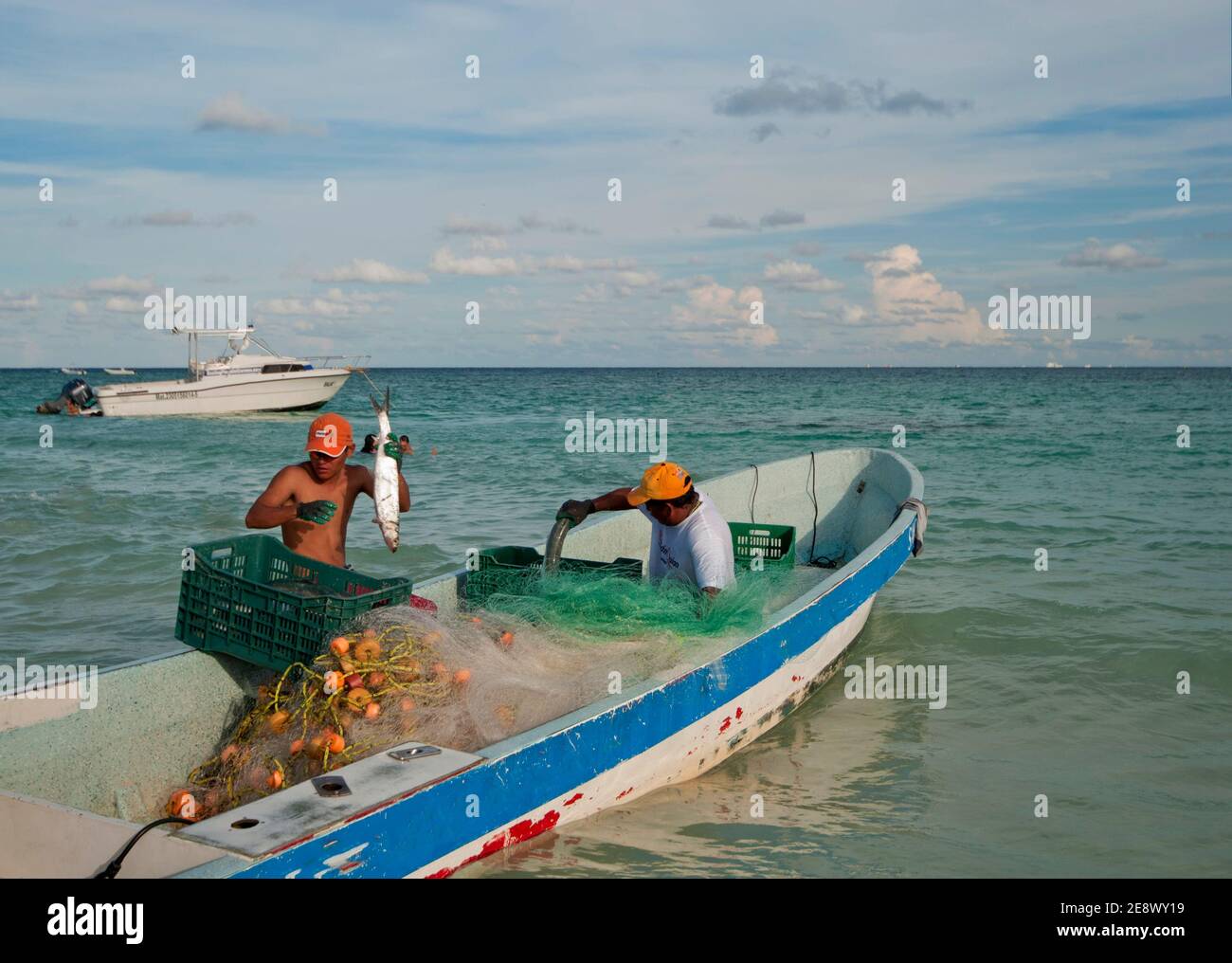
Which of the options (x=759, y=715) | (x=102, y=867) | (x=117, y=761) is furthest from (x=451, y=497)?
(x=102, y=867)

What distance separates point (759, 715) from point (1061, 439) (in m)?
22.5

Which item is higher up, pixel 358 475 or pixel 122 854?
pixel 358 475

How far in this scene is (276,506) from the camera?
5.44 metres

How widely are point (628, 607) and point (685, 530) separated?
2.53 feet

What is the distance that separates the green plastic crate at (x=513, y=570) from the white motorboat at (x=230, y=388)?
27.1m

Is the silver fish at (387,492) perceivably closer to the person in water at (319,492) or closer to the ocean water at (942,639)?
the person in water at (319,492)

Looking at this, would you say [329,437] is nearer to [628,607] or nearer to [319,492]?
[319,492]

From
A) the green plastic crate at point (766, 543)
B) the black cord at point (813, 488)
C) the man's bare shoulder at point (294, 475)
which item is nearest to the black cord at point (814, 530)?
the black cord at point (813, 488)

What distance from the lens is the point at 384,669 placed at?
13.9ft

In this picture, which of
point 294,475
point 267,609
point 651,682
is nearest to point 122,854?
point 267,609

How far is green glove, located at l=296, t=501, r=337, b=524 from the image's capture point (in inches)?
201

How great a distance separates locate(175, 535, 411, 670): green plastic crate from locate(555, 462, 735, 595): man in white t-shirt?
5.21 feet

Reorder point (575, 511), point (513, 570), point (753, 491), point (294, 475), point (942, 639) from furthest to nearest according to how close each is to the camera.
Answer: point (753, 491), point (942, 639), point (575, 511), point (513, 570), point (294, 475)
